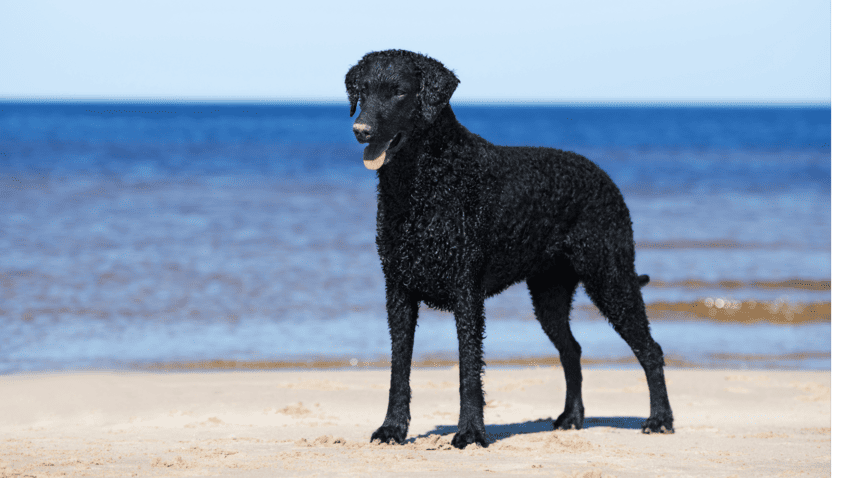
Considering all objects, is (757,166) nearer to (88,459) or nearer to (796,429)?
(796,429)

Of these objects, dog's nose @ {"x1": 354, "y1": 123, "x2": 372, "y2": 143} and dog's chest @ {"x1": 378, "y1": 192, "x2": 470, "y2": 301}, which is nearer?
dog's nose @ {"x1": 354, "y1": 123, "x2": 372, "y2": 143}

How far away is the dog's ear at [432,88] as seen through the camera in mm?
4691

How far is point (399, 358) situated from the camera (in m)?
5.02

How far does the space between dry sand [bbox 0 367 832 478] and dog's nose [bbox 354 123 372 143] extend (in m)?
1.62

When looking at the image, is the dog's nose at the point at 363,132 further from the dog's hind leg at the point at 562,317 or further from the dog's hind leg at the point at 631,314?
the dog's hind leg at the point at 631,314

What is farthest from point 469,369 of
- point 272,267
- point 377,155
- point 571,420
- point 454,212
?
point 272,267

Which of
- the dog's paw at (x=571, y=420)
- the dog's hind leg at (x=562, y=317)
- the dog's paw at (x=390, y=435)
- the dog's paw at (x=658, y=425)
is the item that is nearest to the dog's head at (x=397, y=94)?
the dog's hind leg at (x=562, y=317)

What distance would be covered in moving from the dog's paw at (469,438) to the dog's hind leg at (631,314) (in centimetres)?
120

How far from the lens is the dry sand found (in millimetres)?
4531

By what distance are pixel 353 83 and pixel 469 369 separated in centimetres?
169

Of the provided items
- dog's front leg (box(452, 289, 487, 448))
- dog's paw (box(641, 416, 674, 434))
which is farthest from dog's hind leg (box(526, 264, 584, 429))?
dog's front leg (box(452, 289, 487, 448))

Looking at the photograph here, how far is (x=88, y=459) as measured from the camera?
182 inches

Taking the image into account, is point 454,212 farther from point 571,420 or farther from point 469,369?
point 571,420

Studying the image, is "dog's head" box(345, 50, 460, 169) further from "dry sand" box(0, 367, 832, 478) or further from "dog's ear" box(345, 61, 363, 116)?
"dry sand" box(0, 367, 832, 478)
